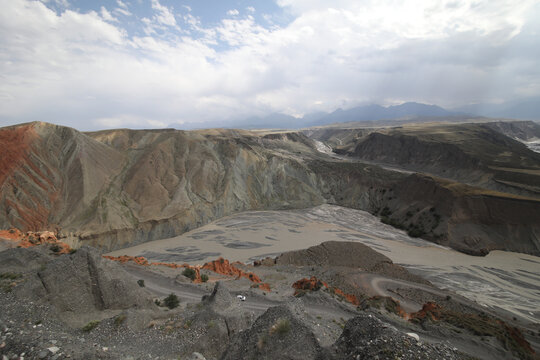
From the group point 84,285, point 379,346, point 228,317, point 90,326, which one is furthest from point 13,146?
point 379,346

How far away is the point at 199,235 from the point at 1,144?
3456 cm

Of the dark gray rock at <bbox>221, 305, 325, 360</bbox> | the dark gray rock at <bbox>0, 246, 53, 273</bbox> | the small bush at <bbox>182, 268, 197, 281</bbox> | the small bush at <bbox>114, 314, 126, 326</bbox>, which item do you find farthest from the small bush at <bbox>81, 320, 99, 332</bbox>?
the small bush at <bbox>182, 268, 197, 281</bbox>

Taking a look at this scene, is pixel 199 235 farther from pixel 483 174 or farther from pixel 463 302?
pixel 483 174

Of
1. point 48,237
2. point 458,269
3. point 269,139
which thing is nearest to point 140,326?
point 48,237

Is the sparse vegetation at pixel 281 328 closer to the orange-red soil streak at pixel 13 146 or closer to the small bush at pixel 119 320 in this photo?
the small bush at pixel 119 320

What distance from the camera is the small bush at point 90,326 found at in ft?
38.7

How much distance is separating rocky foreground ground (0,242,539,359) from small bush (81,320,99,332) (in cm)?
4

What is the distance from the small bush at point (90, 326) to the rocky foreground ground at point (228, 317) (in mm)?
43

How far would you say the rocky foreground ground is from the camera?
27.8 feet

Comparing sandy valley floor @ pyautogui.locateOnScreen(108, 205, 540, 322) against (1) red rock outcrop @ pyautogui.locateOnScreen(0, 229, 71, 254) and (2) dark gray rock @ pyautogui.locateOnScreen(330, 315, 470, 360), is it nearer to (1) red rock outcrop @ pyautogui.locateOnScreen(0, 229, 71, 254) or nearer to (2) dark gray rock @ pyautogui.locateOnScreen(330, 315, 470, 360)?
(1) red rock outcrop @ pyautogui.locateOnScreen(0, 229, 71, 254)

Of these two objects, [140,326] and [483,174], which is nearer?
A: [140,326]

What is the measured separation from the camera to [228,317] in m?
13.8

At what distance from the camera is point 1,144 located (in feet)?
138

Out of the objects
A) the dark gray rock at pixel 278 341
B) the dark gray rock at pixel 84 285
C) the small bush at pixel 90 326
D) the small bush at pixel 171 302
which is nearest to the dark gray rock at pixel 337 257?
the small bush at pixel 171 302
